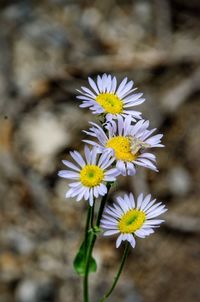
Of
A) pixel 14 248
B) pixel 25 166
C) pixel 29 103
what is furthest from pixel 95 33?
pixel 14 248

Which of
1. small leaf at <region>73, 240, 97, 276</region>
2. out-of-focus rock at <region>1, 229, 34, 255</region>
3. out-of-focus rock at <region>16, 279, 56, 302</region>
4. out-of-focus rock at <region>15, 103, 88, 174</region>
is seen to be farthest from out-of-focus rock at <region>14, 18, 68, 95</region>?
small leaf at <region>73, 240, 97, 276</region>

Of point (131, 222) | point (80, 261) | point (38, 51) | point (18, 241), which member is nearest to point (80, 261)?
point (80, 261)

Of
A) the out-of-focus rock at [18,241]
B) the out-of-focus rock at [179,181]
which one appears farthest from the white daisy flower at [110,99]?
the out-of-focus rock at [179,181]

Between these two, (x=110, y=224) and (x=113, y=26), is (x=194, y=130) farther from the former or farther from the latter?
(x=110, y=224)

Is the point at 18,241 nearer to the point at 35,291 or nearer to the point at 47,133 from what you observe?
the point at 35,291

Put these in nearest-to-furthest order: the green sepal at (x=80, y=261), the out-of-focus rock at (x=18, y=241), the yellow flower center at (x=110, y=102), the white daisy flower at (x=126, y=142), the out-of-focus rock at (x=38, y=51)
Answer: the white daisy flower at (x=126, y=142)
the yellow flower center at (x=110, y=102)
the green sepal at (x=80, y=261)
the out-of-focus rock at (x=18, y=241)
the out-of-focus rock at (x=38, y=51)

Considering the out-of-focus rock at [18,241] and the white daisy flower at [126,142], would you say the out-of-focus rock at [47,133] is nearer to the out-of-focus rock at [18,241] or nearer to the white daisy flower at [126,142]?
the out-of-focus rock at [18,241]

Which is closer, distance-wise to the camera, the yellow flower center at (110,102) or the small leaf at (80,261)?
the yellow flower center at (110,102)
